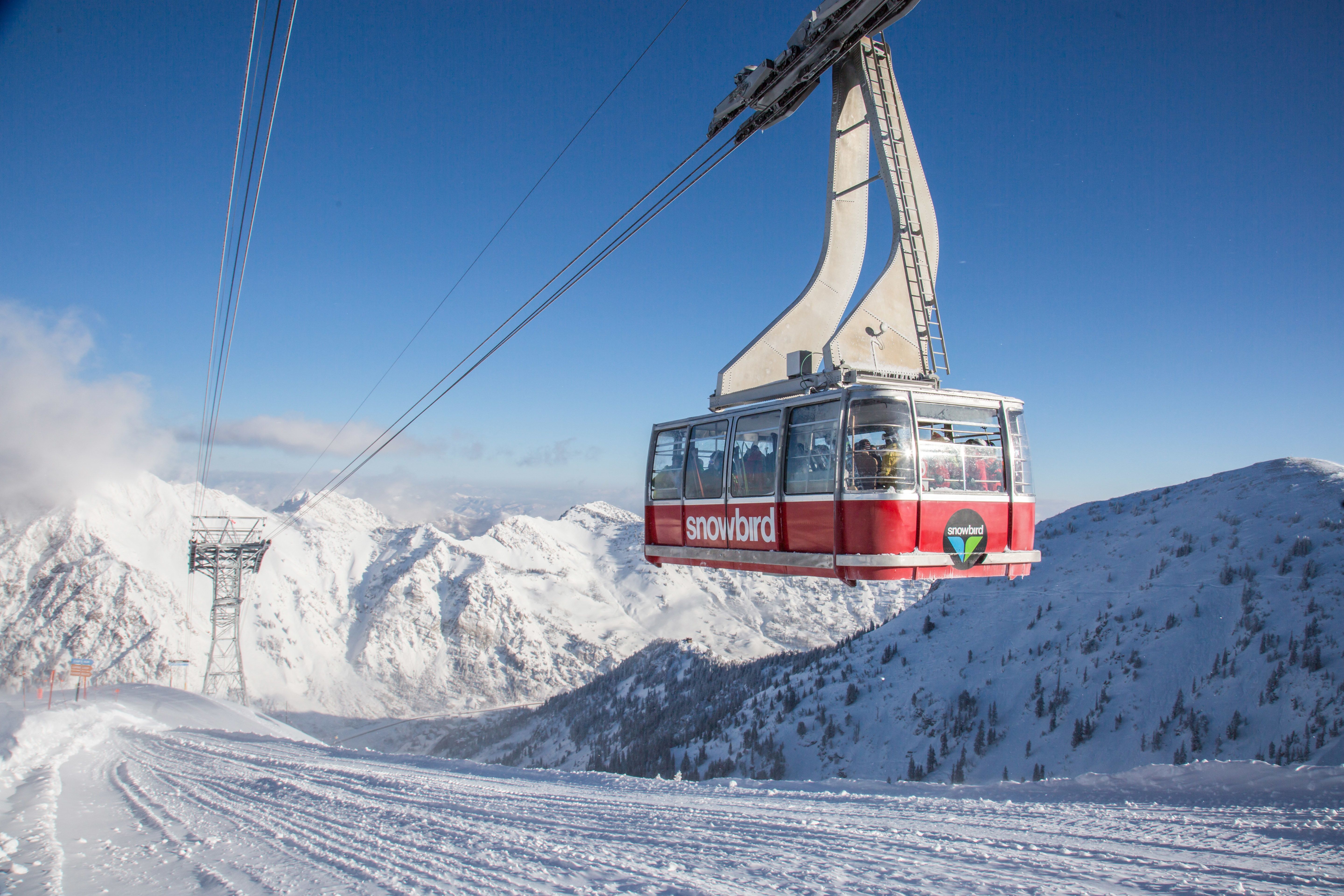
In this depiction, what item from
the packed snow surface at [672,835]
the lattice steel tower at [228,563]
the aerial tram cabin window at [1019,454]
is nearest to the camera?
the packed snow surface at [672,835]

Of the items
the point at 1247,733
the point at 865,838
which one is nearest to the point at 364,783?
the point at 865,838

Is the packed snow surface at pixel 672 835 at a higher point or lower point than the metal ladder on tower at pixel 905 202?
lower

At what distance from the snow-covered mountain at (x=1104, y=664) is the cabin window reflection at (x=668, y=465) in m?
22.4

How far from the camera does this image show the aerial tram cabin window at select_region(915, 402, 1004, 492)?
9.14 meters

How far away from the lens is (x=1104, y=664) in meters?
30.8

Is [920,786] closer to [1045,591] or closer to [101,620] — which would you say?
[1045,591]

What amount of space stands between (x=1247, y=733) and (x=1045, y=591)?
17.8 m

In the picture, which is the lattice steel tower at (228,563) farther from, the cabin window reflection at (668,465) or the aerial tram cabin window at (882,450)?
the aerial tram cabin window at (882,450)

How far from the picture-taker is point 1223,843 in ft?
26.8

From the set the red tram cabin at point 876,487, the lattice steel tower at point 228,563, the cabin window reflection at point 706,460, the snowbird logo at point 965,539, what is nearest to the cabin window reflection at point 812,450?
the red tram cabin at point 876,487

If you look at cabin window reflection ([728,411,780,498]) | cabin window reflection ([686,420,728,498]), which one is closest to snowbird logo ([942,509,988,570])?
cabin window reflection ([728,411,780,498])

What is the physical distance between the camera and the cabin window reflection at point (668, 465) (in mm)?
12430

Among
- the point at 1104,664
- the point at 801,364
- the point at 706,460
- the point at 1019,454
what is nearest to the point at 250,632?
the point at 1104,664

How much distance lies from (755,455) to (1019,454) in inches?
163
